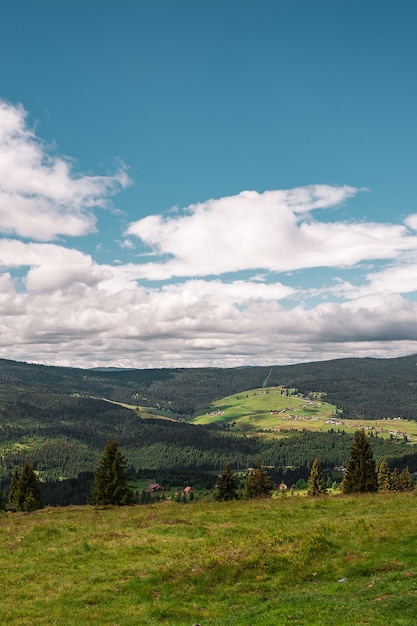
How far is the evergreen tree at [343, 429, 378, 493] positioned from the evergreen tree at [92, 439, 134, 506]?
3833 centimetres

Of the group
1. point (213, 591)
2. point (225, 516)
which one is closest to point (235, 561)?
point (213, 591)

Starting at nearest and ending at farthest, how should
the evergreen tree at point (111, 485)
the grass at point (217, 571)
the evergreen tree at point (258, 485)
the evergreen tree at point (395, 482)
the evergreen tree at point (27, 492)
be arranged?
1. the grass at point (217, 571)
2. the evergreen tree at point (111, 485)
3. the evergreen tree at point (27, 492)
4. the evergreen tree at point (258, 485)
5. the evergreen tree at point (395, 482)

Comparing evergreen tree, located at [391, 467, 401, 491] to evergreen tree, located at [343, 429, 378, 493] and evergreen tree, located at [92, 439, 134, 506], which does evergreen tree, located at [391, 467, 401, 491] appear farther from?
evergreen tree, located at [92, 439, 134, 506]

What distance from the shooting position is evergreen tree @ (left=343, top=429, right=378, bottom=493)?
247 ft

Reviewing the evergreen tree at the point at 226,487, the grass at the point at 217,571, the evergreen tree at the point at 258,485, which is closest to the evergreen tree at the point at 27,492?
the evergreen tree at the point at 226,487

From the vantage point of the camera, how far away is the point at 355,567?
25.1 meters

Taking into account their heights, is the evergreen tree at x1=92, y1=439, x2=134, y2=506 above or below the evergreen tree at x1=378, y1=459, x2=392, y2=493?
above

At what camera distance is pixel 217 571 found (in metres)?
26.1

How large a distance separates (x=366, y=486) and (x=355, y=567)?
55866 millimetres

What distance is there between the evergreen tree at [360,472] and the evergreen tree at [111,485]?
38325 millimetres

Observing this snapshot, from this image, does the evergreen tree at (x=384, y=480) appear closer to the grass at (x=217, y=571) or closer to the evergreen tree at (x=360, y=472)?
the evergreen tree at (x=360, y=472)

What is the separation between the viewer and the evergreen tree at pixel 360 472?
75.4 metres

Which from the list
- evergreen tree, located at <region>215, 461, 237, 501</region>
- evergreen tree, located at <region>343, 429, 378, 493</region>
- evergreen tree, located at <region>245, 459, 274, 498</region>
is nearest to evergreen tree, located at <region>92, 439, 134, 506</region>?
evergreen tree, located at <region>215, 461, 237, 501</region>

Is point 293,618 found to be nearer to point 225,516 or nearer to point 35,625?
point 35,625
